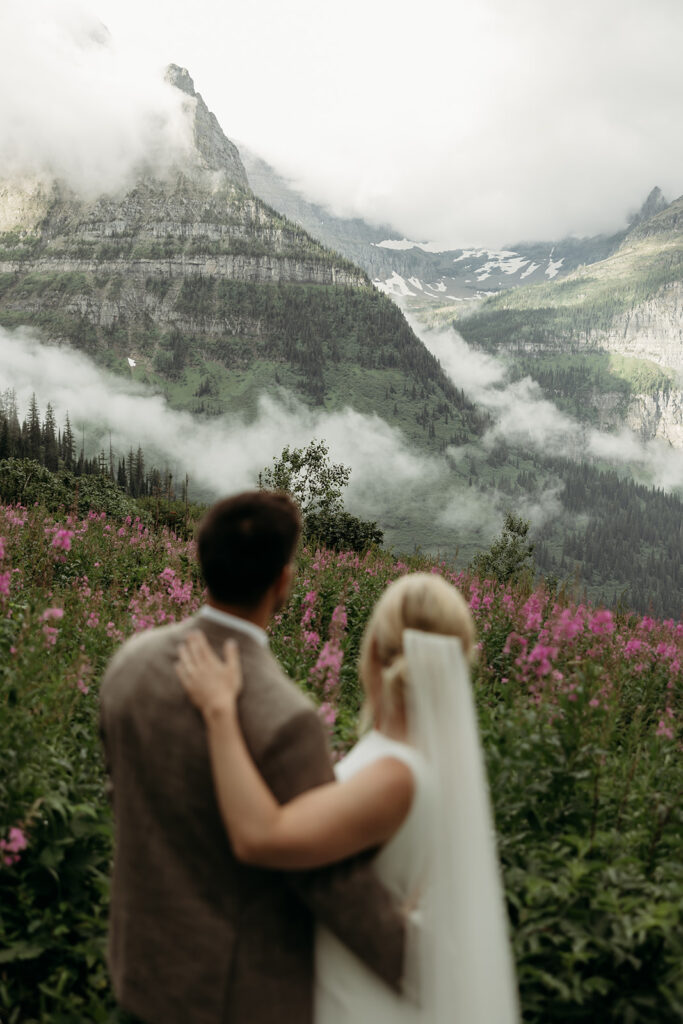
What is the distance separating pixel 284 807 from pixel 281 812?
21 mm

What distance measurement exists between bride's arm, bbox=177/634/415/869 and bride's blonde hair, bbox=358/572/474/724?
0.29 metres

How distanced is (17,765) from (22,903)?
690 millimetres

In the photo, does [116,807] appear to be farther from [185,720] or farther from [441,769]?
[441,769]

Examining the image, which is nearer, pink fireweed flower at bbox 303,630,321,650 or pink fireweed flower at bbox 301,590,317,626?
pink fireweed flower at bbox 303,630,321,650

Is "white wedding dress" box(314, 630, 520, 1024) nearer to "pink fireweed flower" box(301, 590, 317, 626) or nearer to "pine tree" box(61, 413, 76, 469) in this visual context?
"pink fireweed flower" box(301, 590, 317, 626)

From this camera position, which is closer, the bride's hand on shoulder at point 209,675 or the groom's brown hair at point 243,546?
the bride's hand on shoulder at point 209,675

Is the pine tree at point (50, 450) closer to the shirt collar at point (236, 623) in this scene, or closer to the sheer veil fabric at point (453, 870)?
the shirt collar at point (236, 623)

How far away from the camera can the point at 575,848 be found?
3.87 metres

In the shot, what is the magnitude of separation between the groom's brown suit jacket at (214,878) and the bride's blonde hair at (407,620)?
31cm

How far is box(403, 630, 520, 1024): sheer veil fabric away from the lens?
1992 mm

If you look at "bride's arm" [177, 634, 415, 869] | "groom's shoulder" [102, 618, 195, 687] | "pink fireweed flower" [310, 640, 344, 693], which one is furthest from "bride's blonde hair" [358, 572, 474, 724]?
"pink fireweed flower" [310, 640, 344, 693]

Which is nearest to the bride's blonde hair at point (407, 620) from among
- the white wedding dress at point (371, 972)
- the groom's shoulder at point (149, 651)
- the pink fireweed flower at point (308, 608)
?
the white wedding dress at point (371, 972)

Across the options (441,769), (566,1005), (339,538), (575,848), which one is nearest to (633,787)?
(575,848)

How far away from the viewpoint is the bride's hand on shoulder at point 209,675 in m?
1.84
